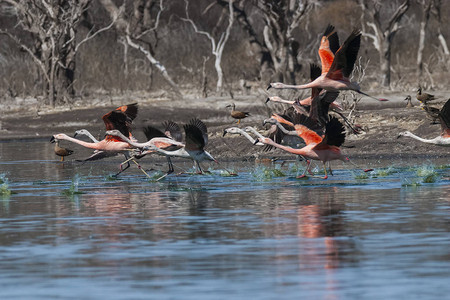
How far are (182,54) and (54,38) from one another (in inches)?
523

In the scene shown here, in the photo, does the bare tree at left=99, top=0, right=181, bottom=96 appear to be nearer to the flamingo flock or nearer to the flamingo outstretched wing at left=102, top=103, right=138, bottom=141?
the flamingo outstretched wing at left=102, top=103, right=138, bottom=141

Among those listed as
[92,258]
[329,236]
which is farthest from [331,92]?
[92,258]

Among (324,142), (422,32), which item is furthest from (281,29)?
(324,142)

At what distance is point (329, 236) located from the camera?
9703 mm

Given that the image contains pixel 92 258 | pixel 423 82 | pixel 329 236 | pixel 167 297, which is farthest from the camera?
pixel 423 82

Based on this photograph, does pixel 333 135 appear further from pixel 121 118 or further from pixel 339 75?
pixel 121 118

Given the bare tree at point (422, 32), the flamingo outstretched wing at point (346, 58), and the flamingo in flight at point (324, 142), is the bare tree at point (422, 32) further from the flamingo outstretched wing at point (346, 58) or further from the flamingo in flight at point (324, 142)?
the flamingo in flight at point (324, 142)

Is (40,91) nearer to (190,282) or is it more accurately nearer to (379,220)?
(379,220)

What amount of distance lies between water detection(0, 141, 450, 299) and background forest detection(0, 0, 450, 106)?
18335 mm

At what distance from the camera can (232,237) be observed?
9828mm

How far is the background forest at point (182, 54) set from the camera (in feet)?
124

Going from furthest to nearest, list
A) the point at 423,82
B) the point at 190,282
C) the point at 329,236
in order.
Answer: the point at 423,82, the point at 329,236, the point at 190,282

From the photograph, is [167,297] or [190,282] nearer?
[167,297]

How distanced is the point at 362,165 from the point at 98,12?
40.4 metres
